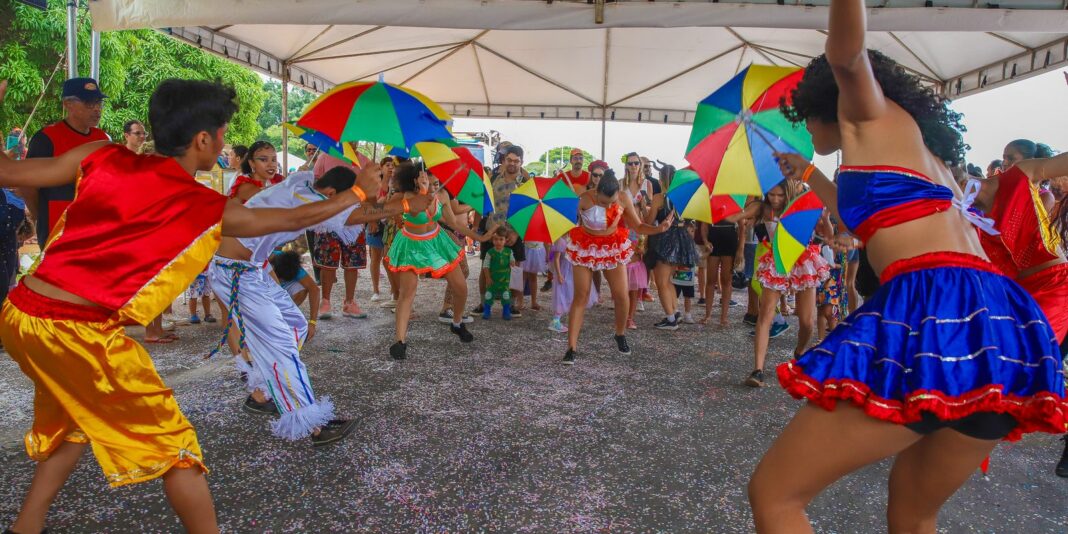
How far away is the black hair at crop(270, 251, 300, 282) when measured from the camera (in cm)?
553

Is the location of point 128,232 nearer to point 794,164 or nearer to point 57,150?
point 794,164

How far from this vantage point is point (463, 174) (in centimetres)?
545

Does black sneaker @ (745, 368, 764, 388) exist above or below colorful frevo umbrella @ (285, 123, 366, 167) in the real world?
below

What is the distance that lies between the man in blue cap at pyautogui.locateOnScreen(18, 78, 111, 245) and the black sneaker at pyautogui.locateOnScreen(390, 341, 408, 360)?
258 centimetres

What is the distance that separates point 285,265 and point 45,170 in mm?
3510

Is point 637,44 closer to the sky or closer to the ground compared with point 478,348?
closer to the sky

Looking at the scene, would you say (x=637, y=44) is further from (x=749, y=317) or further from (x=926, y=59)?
(x=749, y=317)

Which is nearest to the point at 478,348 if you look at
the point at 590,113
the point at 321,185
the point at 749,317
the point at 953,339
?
the point at 321,185

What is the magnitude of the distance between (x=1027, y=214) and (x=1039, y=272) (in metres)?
0.28

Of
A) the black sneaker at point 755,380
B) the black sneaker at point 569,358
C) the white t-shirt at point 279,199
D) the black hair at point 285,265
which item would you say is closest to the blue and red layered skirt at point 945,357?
the white t-shirt at point 279,199

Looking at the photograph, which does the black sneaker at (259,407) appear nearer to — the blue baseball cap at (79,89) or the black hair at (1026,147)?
the blue baseball cap at (79,89)

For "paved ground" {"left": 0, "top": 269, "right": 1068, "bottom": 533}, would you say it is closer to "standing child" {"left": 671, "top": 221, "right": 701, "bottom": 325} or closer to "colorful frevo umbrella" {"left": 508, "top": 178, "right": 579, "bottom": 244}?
"colorful frevo umbrella" {"left": 508, "top": 178, "right": 579, "bottom": 244}

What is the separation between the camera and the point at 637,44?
904 cm

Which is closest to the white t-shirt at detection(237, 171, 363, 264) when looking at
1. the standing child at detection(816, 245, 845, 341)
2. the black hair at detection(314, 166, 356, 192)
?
the black hair at detection(314, 166, 356, 192)
